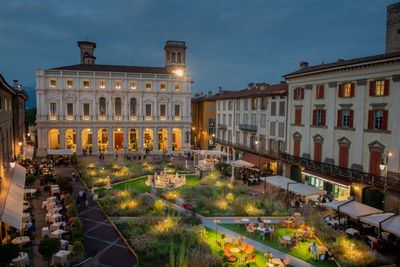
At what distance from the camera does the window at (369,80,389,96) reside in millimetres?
23550

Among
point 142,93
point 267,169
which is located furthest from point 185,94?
point 267,169

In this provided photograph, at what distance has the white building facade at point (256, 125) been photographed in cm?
3781

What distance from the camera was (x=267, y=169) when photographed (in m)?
39.9

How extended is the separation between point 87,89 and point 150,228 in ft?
133

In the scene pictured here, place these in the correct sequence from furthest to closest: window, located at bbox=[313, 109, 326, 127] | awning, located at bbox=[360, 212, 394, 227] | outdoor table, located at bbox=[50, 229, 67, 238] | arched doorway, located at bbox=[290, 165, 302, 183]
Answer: arched doorway, located at bbox=[290, 165, 302, 183]
window, located at bbox=[313, 109, 326, 127]
awning, located at bbox=[360, 212, 394, 227]
outdoor table, located at bbox=[50, 229, 67, 238]

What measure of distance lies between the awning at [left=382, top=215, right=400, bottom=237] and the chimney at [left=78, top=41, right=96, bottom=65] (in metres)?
62.4

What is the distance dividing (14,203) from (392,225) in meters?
21.2

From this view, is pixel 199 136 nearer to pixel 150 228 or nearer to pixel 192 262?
pixel 150 228

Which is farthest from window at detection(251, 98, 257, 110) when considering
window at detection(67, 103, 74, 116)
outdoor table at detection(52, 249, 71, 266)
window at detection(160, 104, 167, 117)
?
outdoor table at detection(52, 249, 71, 266)

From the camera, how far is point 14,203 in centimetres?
1836

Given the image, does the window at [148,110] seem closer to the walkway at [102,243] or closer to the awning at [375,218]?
the walkway at [102,243]

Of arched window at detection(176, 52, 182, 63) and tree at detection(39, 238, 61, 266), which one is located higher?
arched window at detection(176, 52, 182, 63)

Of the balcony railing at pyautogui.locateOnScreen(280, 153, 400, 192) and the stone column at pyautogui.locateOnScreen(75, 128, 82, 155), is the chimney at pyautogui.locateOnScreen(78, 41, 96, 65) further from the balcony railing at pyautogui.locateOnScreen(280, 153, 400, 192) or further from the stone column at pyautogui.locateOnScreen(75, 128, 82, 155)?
the balcony railing at pyautogui.locateOnScreen(280, 153, 400, 192)

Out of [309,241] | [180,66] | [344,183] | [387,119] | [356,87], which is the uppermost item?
[180,66]
